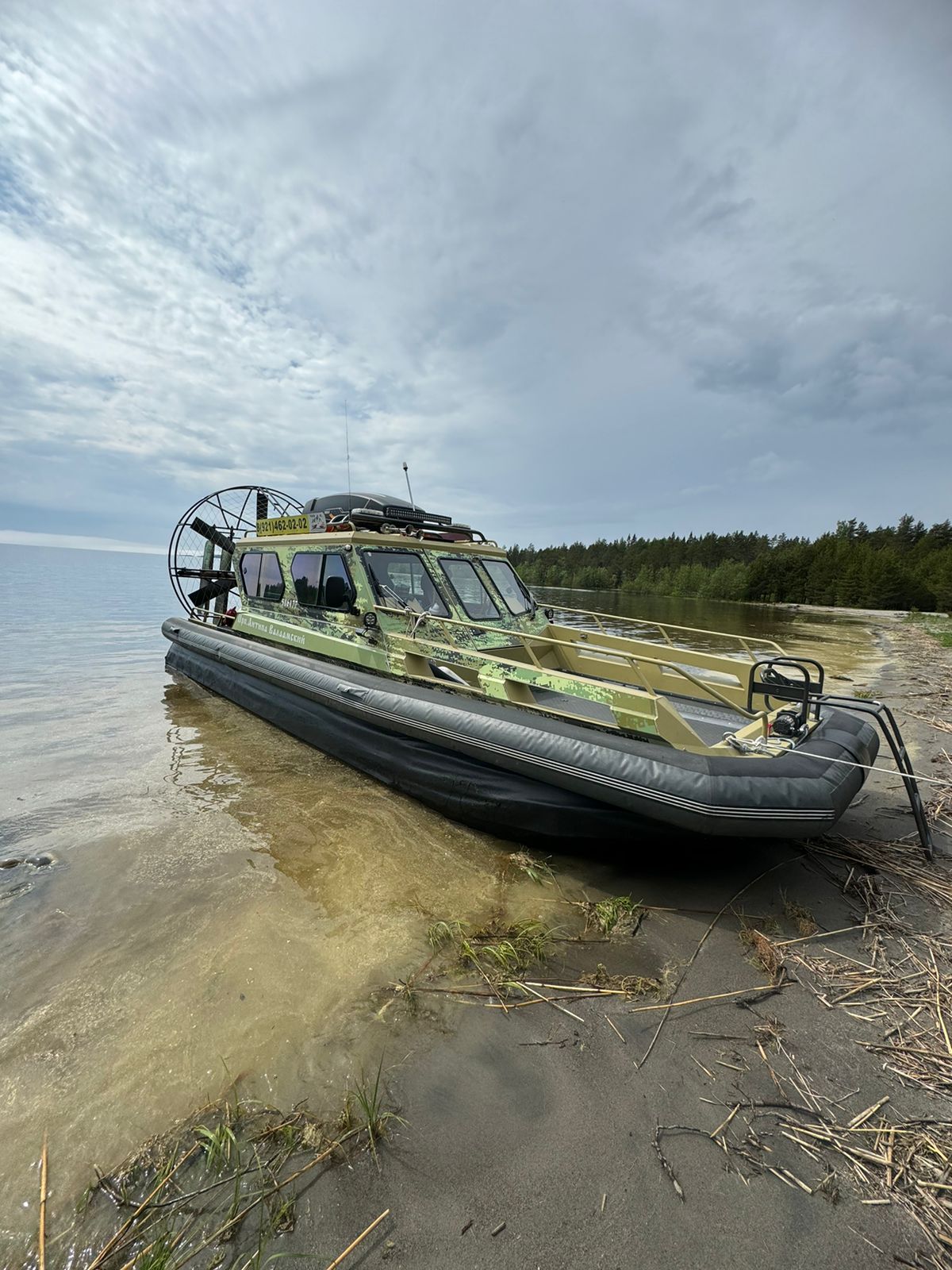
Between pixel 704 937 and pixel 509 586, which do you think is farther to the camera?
pixel 509 586

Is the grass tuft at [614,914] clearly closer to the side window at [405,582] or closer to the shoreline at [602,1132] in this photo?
the shoreline at [602,1132]

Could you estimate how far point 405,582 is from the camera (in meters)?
6.01

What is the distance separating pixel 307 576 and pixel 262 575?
1.47m

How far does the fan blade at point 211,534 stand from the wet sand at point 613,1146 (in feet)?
29.7

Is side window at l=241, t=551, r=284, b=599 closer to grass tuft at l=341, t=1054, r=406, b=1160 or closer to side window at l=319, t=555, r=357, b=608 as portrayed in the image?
side window at l=319, t=555, r=357, b=608

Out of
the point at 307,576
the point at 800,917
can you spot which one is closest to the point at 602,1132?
the point at 800,917

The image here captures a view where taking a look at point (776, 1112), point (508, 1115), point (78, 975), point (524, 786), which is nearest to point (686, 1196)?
point (776, 1112)

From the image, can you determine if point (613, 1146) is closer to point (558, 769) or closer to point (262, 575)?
point (558, 769)

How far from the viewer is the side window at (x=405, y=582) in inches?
228

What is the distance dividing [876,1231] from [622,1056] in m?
0.86

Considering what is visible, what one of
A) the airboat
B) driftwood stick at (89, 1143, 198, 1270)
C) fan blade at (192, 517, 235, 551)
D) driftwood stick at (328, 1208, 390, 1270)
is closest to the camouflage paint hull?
the airboat

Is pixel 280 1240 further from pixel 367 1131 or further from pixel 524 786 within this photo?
pixel 524 786

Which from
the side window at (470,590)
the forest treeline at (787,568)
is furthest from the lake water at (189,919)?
the forest treeline at (787,568)

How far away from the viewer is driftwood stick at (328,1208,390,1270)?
1.57 meters
